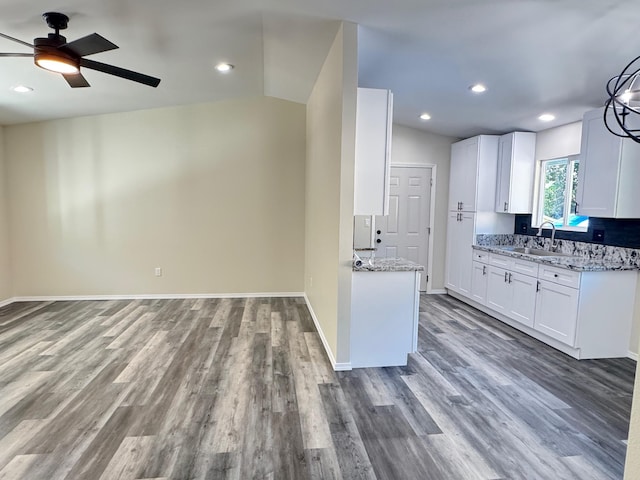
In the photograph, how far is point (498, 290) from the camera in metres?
4.61

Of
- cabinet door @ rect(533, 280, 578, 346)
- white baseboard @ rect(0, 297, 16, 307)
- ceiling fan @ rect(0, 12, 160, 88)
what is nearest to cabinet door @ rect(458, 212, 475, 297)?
cabinet door @ rect(533, 280, 578, 346)

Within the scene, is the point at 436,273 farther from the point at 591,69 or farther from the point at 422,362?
the point at 591,69

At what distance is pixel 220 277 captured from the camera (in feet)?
18.1

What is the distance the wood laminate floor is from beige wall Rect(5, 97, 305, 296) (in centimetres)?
135

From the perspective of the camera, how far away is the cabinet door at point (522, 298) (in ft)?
13.2

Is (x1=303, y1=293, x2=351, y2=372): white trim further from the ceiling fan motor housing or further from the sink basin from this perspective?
the ceiling fan motor housing

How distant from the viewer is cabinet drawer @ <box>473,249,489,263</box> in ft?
16.1

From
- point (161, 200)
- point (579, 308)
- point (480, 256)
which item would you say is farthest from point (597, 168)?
point (161, 200)

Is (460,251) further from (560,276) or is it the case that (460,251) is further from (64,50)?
(64,50)

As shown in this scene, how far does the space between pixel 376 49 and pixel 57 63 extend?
2.36m

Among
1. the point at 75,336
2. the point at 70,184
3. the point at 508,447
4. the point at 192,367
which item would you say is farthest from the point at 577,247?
the point at 70,184

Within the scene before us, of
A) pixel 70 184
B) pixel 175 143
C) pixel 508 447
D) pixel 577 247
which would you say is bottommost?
pixel 508 447

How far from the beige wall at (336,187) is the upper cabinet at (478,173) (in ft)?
7.82

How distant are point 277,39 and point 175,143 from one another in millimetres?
2634
